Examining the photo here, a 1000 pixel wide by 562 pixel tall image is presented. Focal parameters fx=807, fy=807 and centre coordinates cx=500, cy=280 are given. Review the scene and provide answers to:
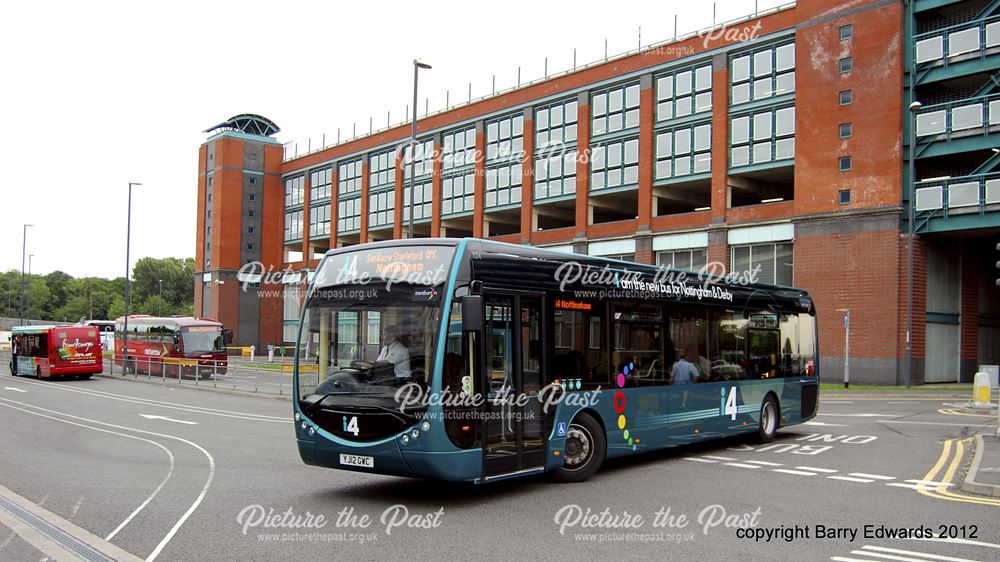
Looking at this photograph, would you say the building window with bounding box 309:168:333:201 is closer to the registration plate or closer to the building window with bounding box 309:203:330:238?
the building window with bounding box 309:203:330:238

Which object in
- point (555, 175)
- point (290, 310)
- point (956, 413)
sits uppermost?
point (555, 175)

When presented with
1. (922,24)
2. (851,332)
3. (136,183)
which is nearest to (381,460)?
(851,332)

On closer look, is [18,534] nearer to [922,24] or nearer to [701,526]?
[701,526]

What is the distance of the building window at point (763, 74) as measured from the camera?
1463 inches

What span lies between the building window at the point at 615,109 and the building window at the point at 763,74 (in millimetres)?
5836

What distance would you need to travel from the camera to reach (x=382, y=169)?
6041 centimetres

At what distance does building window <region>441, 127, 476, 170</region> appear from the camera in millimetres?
53062

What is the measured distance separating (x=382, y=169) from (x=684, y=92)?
26.4 metres

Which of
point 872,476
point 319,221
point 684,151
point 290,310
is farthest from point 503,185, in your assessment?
point 872,476

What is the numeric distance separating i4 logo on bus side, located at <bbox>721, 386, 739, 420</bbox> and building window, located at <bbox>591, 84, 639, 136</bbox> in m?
31.2

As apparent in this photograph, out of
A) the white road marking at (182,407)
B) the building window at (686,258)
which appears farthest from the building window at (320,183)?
the white road marking at (182,407)

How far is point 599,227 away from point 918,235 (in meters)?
16.8

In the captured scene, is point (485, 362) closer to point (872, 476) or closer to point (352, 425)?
point (352, 425)

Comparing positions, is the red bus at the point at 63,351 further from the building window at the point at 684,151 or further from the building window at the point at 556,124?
the building window at the point at 684,151
